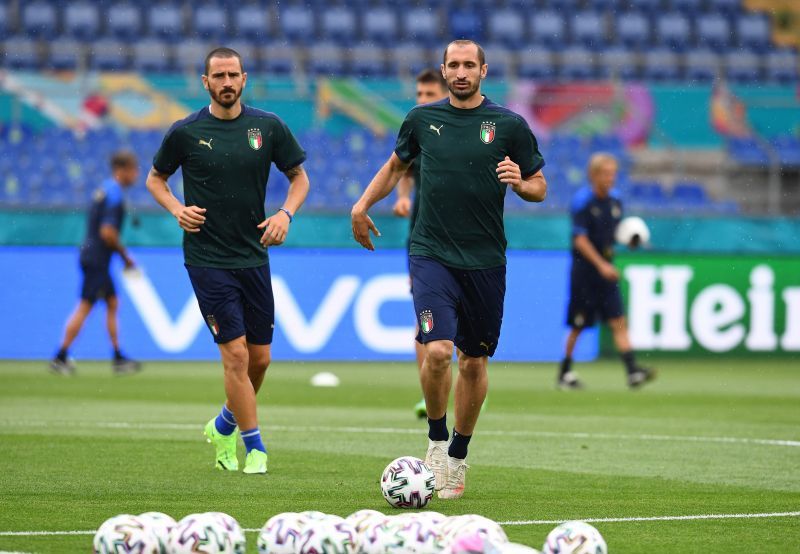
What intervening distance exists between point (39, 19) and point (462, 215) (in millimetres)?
21375

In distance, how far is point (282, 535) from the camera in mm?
5578

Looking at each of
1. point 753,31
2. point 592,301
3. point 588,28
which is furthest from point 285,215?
point 753,31

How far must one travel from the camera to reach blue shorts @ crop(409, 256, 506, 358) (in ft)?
25.9

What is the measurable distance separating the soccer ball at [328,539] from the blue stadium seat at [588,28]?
81.4ft

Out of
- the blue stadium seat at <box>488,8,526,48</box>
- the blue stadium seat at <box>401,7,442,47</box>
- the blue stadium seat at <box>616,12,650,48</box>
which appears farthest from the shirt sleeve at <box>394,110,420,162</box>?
the blue stadium seat at <box>616,12,650,48</box>

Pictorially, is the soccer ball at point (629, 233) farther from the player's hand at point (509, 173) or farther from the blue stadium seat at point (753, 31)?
the blue stadium seat at point (753, 31)

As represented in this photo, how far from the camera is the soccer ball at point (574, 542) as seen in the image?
213 inches

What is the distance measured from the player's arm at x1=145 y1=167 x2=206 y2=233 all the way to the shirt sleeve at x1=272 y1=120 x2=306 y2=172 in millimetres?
630

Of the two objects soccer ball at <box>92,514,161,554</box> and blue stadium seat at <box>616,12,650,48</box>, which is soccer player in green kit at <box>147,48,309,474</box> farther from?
blue stadium seat at <box>616,12,650,48</box>

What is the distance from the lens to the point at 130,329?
19.1 m

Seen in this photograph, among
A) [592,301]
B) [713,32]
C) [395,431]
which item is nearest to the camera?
[395,431]

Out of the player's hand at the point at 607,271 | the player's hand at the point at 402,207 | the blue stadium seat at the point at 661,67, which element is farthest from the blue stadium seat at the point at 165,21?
the player's hand at the point at 402,207

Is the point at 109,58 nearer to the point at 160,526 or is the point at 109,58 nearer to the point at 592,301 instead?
the point at 592,301

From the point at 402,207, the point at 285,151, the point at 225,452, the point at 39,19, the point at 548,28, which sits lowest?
the point at 225,452
